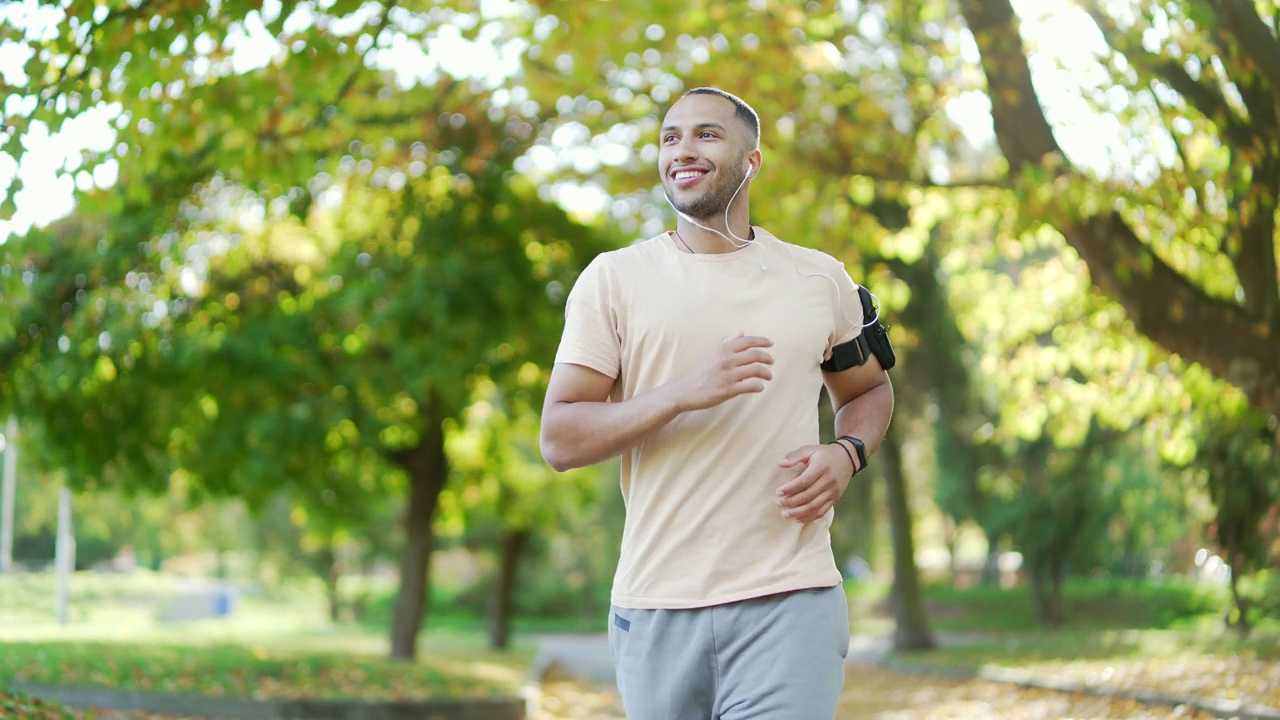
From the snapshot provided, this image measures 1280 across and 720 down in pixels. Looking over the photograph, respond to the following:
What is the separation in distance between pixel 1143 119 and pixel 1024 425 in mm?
5302

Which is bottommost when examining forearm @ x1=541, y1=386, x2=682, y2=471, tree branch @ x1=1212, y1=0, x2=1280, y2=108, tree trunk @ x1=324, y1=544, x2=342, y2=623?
tree trunk @ x1=324, y1=544, x2=342, y2=623

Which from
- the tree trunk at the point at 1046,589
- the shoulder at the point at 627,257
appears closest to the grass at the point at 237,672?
the shoulder at the point at 627,257

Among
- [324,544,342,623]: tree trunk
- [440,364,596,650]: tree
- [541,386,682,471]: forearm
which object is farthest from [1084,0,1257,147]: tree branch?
[324,544,342,623]: tree trunk

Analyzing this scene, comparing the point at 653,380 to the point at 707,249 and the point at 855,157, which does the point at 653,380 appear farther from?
the point at 855,157

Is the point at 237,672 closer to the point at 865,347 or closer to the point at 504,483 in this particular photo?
the point at 865,347

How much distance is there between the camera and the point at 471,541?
32.7 meters

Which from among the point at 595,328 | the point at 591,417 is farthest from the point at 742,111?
the point at 591,417

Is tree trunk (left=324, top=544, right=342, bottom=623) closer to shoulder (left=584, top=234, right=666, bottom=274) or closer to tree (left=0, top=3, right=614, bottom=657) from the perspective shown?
tree (left=0, top=3, right=614, bottom=657)

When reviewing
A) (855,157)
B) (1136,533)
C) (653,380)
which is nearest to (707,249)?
(653,380)

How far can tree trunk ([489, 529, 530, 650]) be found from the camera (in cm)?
2928

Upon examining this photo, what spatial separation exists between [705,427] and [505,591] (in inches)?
1065

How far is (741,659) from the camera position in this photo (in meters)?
3.13

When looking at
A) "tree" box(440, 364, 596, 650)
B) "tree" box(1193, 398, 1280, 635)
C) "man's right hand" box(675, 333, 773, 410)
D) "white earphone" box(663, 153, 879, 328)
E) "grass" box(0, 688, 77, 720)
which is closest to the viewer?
"man's right hand" box(675, 333, 773, 410)

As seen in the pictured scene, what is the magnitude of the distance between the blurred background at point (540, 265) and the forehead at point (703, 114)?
13.8 ft
